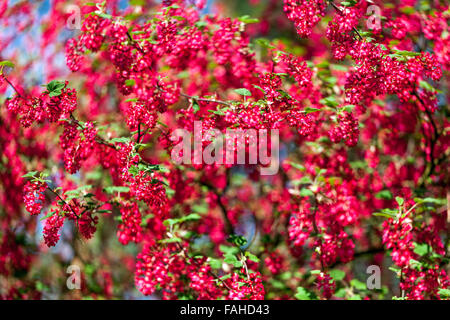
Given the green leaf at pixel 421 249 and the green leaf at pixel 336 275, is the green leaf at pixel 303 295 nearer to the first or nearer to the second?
the green leaf at pixel 336 275

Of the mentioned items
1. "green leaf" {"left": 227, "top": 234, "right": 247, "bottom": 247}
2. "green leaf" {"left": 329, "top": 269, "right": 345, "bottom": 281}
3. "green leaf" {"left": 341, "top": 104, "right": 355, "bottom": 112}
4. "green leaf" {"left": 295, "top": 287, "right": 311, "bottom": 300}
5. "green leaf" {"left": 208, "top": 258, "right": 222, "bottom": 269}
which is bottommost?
"green leaf" {"left": 295, "top": 287, "right": 311, "bottom": 300}

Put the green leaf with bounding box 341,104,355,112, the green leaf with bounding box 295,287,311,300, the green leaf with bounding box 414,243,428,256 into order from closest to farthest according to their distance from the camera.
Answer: the green leaf with bounding box 341,104,355,112 → the green leaf with bounding box 295,287,311,300 → the green leaf with bounding box 414,243,428,256

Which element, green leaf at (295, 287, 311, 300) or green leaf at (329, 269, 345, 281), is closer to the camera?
green leaf at (295, 287, 311, 300)

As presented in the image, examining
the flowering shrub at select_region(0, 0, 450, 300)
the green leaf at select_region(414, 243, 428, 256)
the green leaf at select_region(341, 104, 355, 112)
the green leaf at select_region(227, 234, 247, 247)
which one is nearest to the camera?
the flowering shrub at select_region(0, 0, 450, 300)

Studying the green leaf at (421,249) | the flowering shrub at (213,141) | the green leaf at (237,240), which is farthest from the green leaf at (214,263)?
the green leaf at (421,249)

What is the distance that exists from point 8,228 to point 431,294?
15.8ft

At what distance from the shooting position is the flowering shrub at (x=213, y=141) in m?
2.87

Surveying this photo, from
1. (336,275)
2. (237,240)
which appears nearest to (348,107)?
(237,240)

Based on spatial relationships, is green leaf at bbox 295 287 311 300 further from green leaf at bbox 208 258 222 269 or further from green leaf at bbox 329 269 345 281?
green leaf at bbox 208 258 222 269

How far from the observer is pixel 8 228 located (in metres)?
5.39

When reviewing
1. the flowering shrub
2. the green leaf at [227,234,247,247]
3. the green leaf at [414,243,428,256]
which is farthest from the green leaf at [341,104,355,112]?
the green leaf at [414,243,428,256]

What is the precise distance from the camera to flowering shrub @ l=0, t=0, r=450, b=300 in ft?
9.41
